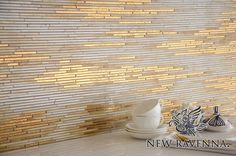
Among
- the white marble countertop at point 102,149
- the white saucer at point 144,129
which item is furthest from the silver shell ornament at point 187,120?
the white marble countertop at point 102,149

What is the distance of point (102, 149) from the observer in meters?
1.15

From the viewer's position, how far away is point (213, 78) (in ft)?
5.43

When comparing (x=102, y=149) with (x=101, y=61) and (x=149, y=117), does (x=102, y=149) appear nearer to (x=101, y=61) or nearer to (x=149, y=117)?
(x=149, y=117)

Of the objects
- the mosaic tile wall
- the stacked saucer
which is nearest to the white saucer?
the stacked saucer

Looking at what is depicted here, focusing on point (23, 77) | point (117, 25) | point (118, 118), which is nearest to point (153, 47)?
point (117, 25)

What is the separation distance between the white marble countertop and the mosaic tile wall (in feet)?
0.14

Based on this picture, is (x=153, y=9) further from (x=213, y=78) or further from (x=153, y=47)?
(x=213, y=78)

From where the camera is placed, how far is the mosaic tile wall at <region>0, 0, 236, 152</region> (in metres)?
1.16

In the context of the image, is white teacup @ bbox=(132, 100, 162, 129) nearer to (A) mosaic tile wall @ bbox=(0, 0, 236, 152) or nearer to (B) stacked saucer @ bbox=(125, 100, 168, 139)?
(B) stacked saucer @ bbox=(125, 100, 168, 139)

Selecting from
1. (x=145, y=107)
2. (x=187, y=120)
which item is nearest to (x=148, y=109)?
(x=145, y=107)

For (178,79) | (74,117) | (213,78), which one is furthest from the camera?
(213,78)

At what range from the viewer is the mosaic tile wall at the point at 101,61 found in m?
1.16

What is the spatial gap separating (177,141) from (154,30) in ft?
1.71

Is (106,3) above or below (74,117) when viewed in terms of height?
above
